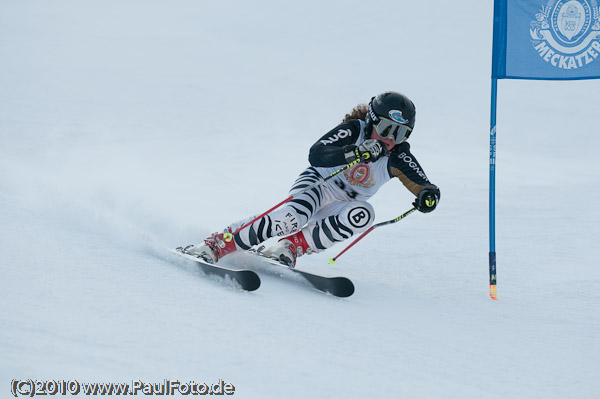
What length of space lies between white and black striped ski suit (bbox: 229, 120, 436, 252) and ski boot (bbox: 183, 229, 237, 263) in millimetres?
45

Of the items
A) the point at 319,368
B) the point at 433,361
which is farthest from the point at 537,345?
the point at 319,368

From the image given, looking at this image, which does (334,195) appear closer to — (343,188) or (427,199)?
(343,188)

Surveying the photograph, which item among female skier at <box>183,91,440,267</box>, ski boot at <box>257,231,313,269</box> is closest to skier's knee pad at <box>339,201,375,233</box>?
female skier at <box>183,91,440,267</box>

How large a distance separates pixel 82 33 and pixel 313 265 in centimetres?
1140

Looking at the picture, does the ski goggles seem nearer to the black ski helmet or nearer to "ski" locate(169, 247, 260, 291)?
the black ski helmet

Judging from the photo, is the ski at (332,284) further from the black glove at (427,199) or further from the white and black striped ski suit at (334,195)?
the black glove at (427,199)

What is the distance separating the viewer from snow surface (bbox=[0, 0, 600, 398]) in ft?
8.67

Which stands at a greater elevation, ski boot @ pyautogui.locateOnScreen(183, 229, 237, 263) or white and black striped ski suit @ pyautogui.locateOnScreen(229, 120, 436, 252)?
white and black striped ski suit @ pyautogui.locateOnScreen(229, 120, 436, 252)

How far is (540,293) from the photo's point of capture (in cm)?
449

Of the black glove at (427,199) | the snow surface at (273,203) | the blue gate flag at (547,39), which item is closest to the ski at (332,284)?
the snow surface at (273,203)

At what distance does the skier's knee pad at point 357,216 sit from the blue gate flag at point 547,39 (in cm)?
124

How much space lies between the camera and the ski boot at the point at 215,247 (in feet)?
13.2

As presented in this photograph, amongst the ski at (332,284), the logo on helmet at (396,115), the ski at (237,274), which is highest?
the logo on helmet at (396,115)

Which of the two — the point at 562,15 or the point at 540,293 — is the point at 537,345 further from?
the point at 562,15
